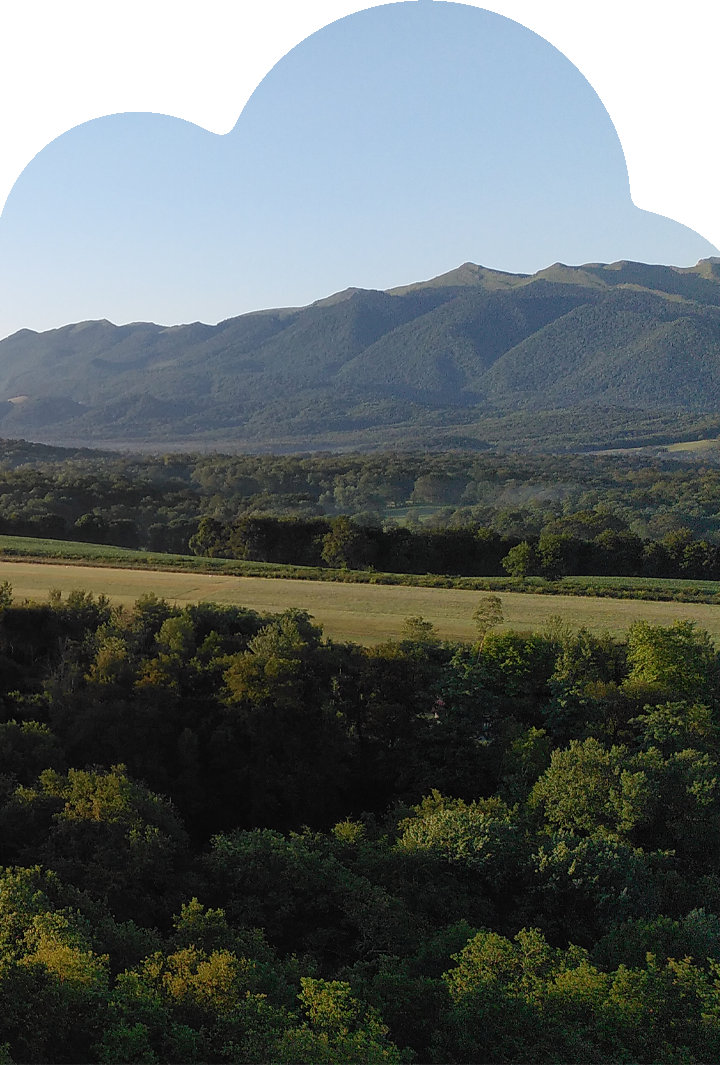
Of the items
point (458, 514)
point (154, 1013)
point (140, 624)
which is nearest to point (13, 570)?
point (140, 624)

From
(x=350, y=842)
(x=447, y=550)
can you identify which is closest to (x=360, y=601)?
(x=350, y=842)

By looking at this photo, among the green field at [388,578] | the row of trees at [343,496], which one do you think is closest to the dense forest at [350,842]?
the green field at [388,578]

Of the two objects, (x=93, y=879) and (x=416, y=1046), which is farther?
(x=93, y=879)

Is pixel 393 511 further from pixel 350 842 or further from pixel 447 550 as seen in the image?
pixel 350 842

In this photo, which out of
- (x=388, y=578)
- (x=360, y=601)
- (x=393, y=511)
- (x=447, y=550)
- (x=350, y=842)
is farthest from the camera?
(x=393, y=511)

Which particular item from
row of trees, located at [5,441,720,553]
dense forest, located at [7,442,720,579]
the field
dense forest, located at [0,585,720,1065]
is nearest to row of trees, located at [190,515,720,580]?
dense forest, located at [7,442,720,579]

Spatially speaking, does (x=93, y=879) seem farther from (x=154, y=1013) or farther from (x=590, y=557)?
(x=590, y=557)
